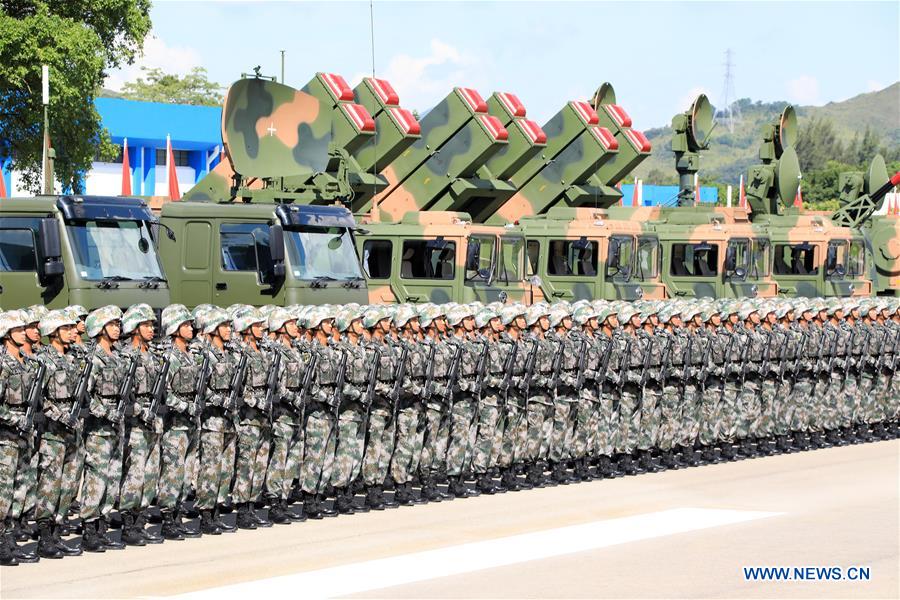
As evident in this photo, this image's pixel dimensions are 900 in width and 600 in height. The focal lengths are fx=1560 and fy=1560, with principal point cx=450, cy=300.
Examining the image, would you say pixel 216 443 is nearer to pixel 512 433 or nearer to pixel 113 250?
pixel 512 433

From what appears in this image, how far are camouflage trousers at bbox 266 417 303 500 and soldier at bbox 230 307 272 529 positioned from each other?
0.07 m

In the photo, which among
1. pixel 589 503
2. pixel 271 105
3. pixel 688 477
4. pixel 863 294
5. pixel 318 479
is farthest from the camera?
pixel 863 294

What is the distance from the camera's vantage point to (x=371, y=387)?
36.8 ft

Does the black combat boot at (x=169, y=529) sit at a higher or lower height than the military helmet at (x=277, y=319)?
lower

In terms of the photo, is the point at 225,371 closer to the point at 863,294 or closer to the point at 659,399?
the point at 659,399

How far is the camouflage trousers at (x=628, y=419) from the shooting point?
13469mm

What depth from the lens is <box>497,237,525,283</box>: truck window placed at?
1891cm

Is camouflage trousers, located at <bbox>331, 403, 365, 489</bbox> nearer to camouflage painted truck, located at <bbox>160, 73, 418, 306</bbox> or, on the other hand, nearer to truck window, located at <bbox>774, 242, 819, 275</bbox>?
camouflage painted truck, located at <bbox>160, 73, 418, 306</bbox>

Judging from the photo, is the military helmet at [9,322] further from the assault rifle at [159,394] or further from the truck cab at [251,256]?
the truck cab at [251,256]

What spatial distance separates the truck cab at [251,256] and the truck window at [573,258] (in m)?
5.22

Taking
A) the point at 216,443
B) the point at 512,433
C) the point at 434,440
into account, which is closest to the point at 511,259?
the point at 512,433

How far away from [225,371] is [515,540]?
221 centimetres

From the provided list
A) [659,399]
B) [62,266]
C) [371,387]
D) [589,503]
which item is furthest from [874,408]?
[62,266]

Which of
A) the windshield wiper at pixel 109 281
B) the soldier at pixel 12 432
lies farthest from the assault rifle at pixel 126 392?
the windshield wiper at pixel 109 281
